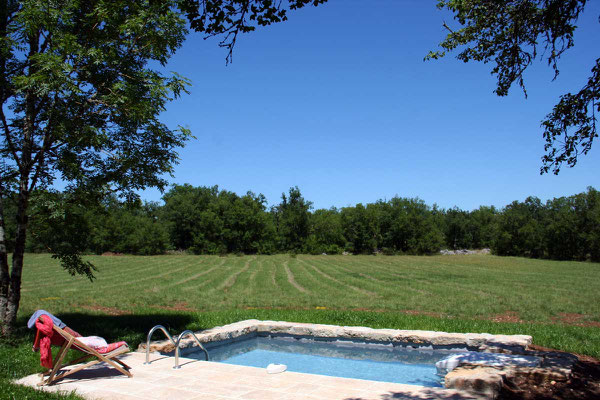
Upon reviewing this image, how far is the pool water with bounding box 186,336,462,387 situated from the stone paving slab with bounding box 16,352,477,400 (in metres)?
2.14

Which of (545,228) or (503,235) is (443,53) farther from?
(503,235)

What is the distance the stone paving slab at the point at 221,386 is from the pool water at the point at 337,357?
214 cm

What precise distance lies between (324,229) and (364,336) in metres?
59.5

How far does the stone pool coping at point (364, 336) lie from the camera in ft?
25.1

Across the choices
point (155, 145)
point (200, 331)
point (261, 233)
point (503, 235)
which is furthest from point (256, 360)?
point (503, 235)

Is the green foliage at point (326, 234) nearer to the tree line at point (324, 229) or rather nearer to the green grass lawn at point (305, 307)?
the tree line at point (324, 229)

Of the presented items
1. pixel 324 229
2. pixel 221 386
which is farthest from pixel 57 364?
pixel 324 229

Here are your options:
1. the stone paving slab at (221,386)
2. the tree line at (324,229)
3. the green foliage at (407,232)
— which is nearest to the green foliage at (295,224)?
the tree line at (324,229)

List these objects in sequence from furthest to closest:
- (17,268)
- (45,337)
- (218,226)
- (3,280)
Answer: (218,226) → (17,268) → (3,280) → (45,337)

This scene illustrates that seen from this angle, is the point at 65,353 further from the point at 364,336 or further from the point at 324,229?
the point at 324,229

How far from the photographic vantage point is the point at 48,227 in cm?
856

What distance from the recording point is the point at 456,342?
8.15m

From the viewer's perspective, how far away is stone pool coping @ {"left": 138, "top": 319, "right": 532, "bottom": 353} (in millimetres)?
7656

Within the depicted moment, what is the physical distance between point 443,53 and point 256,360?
7.65m
